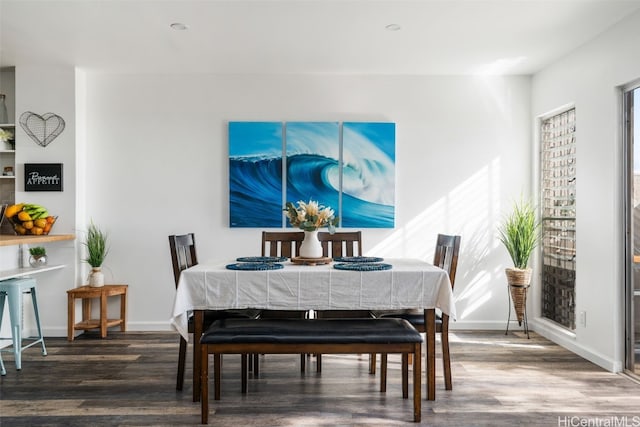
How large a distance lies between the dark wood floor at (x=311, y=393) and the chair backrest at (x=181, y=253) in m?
0.76

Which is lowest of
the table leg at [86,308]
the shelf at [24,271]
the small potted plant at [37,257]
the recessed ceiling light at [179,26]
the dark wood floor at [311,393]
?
the dark wood floor at [311,393]

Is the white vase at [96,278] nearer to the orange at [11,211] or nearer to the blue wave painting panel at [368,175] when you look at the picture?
the orange at [11,211]

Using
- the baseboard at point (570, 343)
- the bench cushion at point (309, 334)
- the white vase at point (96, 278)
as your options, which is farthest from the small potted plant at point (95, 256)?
the baseboard at point (570, 343)

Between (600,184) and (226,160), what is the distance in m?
3.17

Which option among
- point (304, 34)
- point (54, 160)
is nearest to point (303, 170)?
point (304, 34)

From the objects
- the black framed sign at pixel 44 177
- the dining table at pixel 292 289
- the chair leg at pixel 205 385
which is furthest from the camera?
the black framed sign at pixel 44 177

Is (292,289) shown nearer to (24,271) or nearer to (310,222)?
(310,222)

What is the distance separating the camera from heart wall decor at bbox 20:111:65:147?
4.76 meters

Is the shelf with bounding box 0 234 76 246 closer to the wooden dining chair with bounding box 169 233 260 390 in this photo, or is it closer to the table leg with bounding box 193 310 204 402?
the wooden dining chair with bounding box 169 233 260 390

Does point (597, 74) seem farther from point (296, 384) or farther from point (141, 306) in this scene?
point (141, 306)

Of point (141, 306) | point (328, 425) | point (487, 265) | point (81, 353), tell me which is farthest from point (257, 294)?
point (487, 265)

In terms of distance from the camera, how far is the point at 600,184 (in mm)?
3879

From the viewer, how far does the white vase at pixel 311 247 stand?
3339mm

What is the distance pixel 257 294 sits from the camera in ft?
9.64
